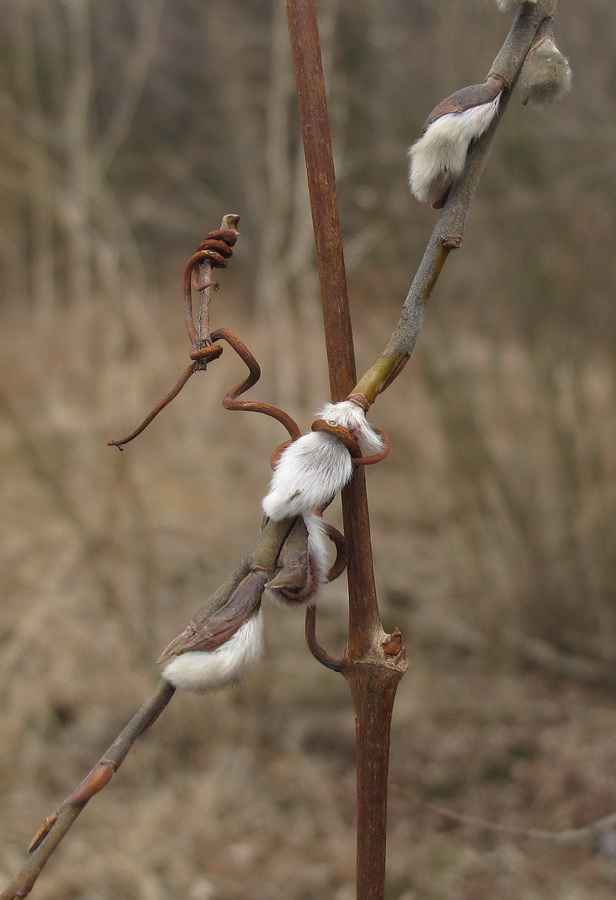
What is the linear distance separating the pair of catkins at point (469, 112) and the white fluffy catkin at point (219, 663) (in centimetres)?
27

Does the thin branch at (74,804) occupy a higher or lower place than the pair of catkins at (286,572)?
lower

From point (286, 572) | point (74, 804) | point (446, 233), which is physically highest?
point (446, 233)

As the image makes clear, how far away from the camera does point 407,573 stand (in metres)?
3.35

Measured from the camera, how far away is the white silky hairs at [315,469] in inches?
17.3

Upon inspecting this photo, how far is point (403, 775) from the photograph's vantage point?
7.70 feet

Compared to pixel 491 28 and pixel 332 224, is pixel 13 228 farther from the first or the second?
pixel 332 224

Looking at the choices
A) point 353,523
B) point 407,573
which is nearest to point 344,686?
point 407,573

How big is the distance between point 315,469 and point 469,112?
0.22 m

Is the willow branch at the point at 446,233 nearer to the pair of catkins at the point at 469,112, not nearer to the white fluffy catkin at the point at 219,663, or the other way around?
the pair of catkins at the point at 469,112

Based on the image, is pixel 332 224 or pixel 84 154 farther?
pixel 84 154

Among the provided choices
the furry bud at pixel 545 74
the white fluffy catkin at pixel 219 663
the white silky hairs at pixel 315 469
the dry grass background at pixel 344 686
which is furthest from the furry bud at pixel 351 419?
the dry grass background at pixel 344 686

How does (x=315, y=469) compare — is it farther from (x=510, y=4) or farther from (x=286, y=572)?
(x=510, y=4)

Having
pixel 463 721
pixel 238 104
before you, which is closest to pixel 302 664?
pixel 463 721

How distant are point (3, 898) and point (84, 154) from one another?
2546mm
